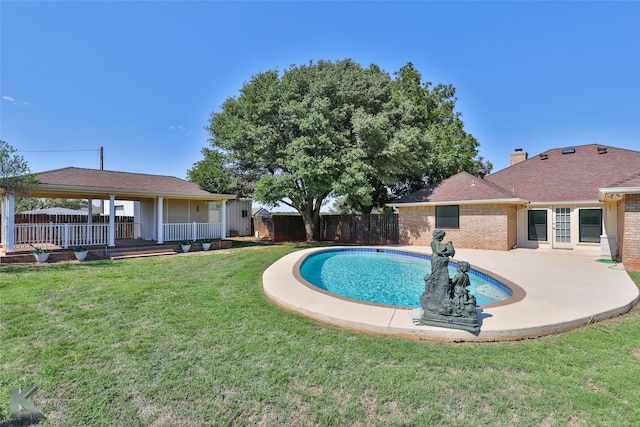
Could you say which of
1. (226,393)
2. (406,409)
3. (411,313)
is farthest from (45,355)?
(411,313)

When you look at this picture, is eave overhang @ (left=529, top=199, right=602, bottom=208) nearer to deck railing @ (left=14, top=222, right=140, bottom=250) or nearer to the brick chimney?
the brick chimney

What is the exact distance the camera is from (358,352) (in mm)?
3596

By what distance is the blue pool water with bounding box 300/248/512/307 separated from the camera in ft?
23.0

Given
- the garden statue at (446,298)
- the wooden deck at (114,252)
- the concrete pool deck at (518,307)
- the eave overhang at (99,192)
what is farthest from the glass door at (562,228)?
the wooden deck at (114,252)

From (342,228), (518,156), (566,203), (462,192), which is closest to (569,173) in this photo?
(566,203)

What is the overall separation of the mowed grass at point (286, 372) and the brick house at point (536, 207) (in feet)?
31.6

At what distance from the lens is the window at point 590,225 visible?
42.8 ft

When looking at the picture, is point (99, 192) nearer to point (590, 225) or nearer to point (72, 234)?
point (72, 234)

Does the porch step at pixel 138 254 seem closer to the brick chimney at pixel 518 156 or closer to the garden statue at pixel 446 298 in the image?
the garden statue at pixel 446 298

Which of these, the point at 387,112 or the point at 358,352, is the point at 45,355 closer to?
the point at 358,352

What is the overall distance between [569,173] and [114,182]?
77.7ft

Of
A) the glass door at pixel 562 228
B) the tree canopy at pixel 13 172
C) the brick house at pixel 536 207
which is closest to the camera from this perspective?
the tree canopy at pixel 13 172

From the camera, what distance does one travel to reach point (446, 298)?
4242mm

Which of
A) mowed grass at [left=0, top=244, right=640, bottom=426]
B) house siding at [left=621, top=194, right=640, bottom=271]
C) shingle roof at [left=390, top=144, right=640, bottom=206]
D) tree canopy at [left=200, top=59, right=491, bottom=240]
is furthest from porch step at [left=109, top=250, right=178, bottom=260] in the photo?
house siding at [left=621, top=194, right=640, bottom=271]
